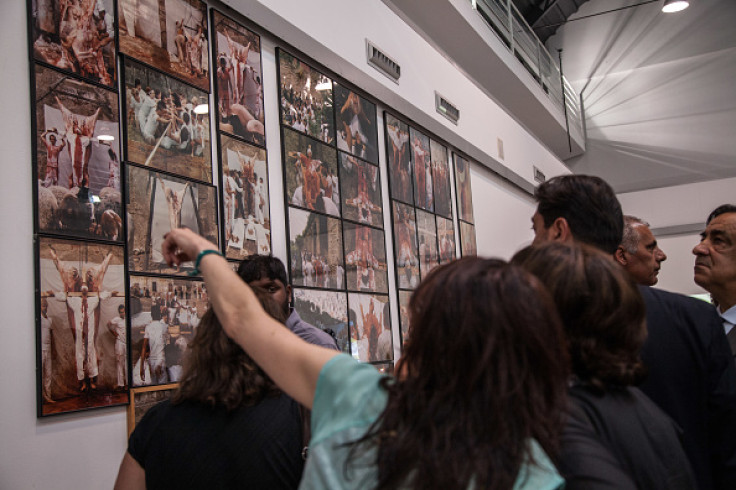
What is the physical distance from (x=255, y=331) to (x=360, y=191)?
15.7ft

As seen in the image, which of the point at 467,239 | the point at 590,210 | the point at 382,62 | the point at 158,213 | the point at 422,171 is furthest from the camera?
the point at 467,239

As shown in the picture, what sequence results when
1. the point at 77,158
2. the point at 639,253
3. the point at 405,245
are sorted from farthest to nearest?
the point at 405,245 < the point at 639,253 < the point at 77,158

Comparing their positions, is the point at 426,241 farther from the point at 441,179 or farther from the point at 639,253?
the point at 639,253

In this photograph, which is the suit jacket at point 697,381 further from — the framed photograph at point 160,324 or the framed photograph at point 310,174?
the framed photograph at point 310,174

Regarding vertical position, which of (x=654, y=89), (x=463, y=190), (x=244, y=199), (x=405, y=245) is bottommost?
(x=405, y=245)

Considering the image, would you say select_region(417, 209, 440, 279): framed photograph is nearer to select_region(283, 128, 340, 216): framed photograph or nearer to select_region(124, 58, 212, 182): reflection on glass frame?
select_region(283, 128, 340, 216): framed photograph

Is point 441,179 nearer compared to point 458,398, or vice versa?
point 458,398

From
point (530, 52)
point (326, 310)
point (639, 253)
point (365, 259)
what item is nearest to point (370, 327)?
point (365, 259)

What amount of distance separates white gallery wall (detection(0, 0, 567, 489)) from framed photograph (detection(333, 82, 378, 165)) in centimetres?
15

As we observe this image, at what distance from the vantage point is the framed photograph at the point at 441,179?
25.6 feet

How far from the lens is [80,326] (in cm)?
336

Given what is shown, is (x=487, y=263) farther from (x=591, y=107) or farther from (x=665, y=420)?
(x=591, y=107)

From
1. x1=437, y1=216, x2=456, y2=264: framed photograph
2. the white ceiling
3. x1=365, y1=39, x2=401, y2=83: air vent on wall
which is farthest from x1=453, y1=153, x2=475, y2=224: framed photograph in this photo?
the white ceiling

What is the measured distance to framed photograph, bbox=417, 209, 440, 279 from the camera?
7273mm
